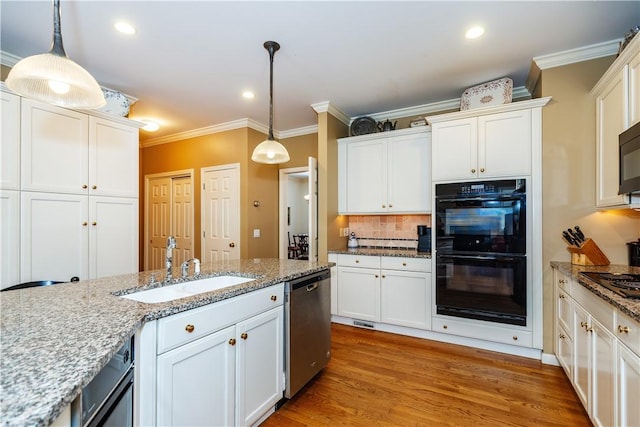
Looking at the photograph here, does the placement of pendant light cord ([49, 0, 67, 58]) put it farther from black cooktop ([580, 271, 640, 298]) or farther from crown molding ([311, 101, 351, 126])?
black cooktop ([580, 271, 640, 298])

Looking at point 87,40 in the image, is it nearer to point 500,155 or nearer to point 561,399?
point 500,155

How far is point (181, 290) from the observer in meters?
1.86

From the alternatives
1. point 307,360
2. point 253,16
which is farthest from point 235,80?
point 307,360

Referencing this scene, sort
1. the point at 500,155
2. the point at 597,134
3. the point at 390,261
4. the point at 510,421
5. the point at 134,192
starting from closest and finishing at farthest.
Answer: the point at 510,421 < the point at 597,134 < the point at 500,155 < the point at 134,192 < the point at 390,261

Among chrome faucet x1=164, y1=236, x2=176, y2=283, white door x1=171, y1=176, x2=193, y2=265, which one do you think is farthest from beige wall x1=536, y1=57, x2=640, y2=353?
white door x1=171, y1=176, x2=193, y2=265

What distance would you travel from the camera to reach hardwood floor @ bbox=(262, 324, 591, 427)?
74.7 inches

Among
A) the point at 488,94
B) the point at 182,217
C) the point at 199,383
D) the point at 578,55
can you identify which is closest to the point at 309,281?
the point at 199,383

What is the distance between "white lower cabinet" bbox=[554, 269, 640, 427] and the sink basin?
1927 millimetres

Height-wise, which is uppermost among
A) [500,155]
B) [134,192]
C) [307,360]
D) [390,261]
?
[500,155]

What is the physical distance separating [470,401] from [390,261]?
57.7 inches

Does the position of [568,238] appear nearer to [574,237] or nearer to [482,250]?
[574,237]

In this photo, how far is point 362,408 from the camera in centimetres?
201

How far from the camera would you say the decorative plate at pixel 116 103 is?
Result: 289cm

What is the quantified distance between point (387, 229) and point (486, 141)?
1.55 meters
